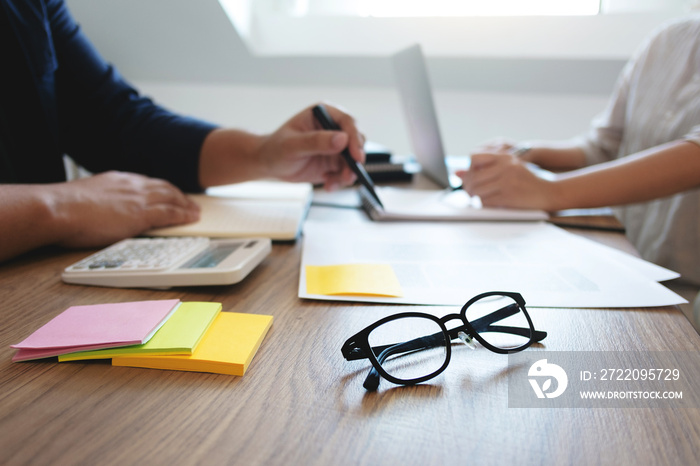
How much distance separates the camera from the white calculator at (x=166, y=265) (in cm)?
49

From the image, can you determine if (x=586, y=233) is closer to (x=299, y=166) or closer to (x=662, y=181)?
(x=662, y=181)

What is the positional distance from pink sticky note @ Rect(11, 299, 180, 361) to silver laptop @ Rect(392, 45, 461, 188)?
0.71 metres

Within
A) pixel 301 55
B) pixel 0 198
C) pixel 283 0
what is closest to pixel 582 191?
pixel 0 198

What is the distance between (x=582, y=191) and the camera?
807mm

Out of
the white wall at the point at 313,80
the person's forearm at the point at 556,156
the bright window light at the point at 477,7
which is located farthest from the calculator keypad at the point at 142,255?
the bright window light at the point at 477,7

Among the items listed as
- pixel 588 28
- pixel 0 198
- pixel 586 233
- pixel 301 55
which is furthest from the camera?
pixel 301 55

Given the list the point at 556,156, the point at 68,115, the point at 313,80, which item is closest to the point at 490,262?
the point at 556,156

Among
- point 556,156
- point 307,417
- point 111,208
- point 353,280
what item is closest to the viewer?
point 307,417

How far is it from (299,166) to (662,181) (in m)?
0.64

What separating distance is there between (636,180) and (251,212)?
68 centimetres

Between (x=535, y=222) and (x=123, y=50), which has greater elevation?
(x=123, y=50)

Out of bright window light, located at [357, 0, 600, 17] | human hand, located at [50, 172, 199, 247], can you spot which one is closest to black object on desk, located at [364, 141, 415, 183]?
human hand, located at [50, 172, 199, 247]

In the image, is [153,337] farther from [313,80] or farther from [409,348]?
[313,80]

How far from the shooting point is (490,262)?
59 centimetres
